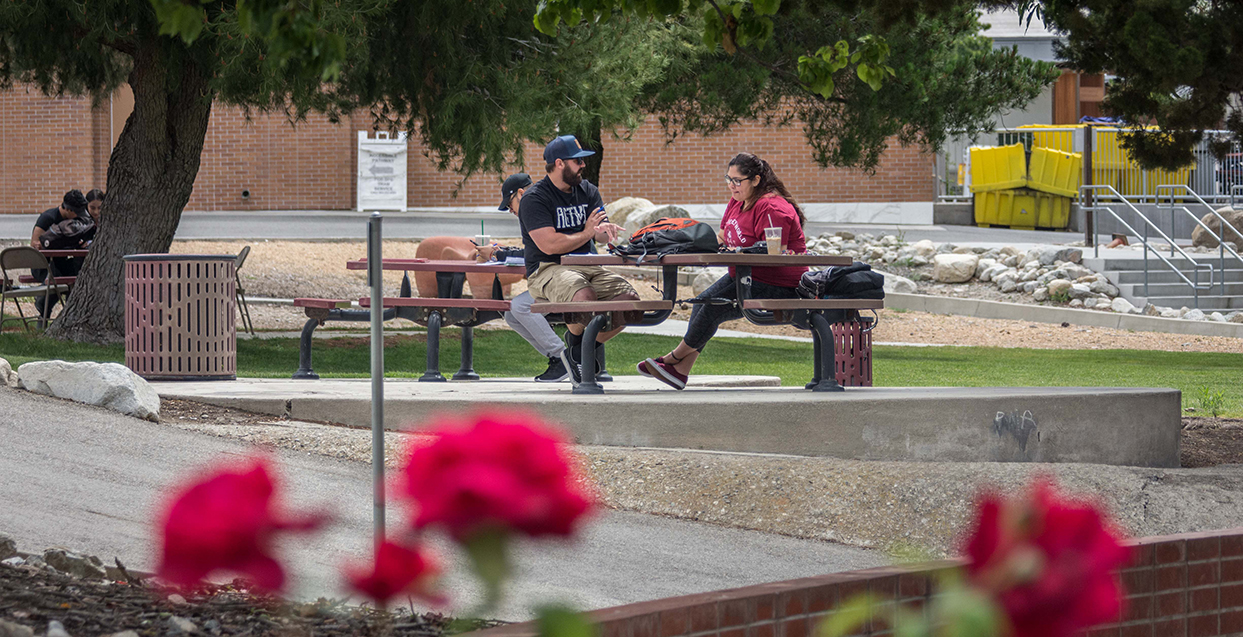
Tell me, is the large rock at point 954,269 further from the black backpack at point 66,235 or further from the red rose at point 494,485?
the red rose at point 494,485

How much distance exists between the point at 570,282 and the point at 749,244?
1092mm

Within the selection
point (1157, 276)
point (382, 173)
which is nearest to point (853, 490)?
point (1157, 276)

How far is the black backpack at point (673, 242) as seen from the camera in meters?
7.54

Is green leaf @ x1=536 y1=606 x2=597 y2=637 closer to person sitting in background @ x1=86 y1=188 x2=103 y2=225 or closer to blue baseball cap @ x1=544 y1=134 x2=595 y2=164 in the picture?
blue baseball cap @ x1=544 y1=134 x2=595 y2=164

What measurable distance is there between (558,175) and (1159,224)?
21.1 metres

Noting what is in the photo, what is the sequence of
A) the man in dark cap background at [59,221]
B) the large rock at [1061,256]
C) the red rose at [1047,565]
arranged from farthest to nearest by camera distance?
the large rock at [1061,256], the man in dark cap background at [59,221], the red rose at [1047,565]

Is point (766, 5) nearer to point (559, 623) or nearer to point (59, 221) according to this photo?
point (559, 623)

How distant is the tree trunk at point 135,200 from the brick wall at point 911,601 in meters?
10.7

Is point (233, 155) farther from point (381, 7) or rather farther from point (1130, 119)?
point (1130, 119)

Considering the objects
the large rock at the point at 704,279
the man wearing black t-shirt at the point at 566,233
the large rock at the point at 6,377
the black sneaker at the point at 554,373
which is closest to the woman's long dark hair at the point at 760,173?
the man wearing black t-shirt at the point at 566,233

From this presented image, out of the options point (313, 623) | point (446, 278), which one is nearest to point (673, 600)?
point (313, 623)

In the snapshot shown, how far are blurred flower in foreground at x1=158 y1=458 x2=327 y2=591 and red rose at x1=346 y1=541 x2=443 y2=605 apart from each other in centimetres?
7

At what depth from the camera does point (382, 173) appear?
3064 centimetres

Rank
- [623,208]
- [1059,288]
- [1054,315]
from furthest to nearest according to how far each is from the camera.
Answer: [623,208], [1059,288], [1054,315]
